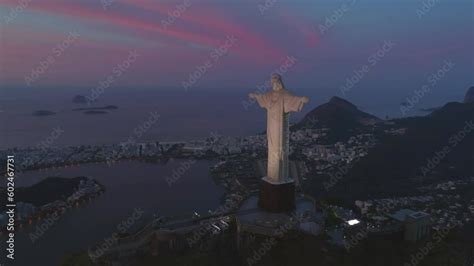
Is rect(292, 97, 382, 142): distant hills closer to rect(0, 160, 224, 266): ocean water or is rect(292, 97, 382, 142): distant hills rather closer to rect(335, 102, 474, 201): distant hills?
rect(335, 102, 474, 201): distant hills

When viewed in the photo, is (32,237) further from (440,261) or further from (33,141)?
(33,141)

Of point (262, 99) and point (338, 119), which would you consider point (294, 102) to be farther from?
point (338, 119)

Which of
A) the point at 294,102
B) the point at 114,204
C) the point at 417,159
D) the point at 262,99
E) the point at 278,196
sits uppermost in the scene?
the point at 262,99

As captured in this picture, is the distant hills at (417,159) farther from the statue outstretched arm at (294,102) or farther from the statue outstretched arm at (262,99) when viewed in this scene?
the statue outstretched arm at (294,102)

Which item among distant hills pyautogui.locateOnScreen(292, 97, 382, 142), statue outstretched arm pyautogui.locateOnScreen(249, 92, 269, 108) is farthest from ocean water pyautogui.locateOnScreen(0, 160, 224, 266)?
distant hills pyautogui.locateOnScreen(292, 97, 382, 142)

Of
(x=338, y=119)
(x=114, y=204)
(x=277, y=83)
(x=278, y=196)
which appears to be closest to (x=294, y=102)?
(x=277, y=83)

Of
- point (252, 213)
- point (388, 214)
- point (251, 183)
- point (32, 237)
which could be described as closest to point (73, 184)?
point (32, 237)
